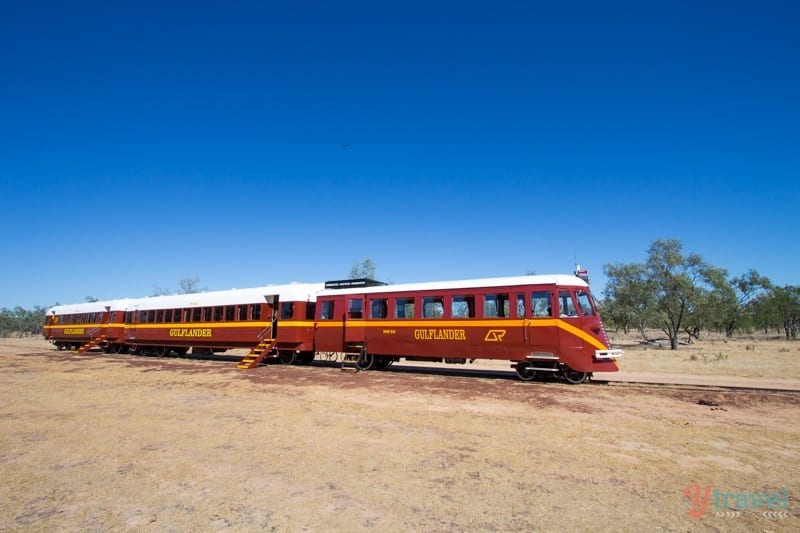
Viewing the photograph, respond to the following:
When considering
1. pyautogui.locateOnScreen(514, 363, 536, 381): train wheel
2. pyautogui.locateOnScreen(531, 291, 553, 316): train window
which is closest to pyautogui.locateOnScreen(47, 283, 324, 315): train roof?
pyautogui.locateOnScreen(514, 363, 536, 381): train wheel

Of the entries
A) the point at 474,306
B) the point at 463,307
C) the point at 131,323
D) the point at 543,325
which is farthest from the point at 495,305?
the point at 131,323

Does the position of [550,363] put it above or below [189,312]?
below

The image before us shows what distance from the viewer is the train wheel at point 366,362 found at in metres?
18.3

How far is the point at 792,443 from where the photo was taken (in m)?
7.15

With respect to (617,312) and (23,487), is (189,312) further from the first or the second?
(617,312)

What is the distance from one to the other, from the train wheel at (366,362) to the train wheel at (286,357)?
438cm

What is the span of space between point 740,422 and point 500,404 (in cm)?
478

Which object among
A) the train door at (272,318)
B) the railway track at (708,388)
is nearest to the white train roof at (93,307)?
the train door at (272,318)

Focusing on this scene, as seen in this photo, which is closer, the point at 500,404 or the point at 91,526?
the point at 91,526

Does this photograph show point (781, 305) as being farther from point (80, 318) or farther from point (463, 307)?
point (80, 318)

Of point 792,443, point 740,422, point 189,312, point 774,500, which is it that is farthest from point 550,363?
point 189,312

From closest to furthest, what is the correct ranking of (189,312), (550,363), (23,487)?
(23,487), (550,363), (189,312)

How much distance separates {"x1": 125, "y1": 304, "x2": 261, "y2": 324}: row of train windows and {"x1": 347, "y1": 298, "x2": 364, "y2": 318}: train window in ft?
19.3

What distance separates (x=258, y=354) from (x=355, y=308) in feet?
20.1
